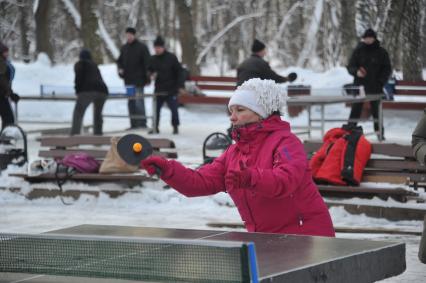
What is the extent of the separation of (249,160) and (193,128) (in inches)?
713

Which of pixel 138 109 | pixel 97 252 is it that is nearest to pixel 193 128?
pixel 138 109

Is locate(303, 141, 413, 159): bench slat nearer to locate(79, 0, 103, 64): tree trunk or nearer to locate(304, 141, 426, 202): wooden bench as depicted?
locate(304, 141, 426, 202): wooden bench

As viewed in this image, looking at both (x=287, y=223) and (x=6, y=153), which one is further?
(x=6, y=153)

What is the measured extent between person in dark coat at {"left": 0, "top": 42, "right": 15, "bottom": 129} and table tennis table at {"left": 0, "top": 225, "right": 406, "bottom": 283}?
1091cm

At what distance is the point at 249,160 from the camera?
5.83 m

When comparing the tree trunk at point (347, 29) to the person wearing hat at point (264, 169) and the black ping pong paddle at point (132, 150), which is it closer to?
the person wearing hat at point (264, 169)

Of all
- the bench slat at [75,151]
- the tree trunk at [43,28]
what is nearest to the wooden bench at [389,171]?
the bench slat at [75,151]

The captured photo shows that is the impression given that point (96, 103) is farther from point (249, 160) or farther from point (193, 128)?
point (249, 160)

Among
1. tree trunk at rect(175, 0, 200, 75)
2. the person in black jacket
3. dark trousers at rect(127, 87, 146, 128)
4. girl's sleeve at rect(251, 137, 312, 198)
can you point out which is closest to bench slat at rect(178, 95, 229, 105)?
dark trousers at rect(127, 87, 146, 128)

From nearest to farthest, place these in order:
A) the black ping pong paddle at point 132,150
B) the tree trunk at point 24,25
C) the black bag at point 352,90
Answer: the black ping pong paddle at point 132,150 → the black bag at point 352,90 → the tree trunk at point 24,25

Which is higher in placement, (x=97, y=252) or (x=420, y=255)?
(x=97, y=252)

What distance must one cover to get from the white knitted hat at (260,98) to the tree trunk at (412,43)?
17888 millimetres

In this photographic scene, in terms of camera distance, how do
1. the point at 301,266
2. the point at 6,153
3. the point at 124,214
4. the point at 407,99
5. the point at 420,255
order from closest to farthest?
the point at 301,266 < the point at 420,255 < the point at 124,214 < the point at 6,153 < the point at 407,99

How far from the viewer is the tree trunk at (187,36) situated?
30234mm
